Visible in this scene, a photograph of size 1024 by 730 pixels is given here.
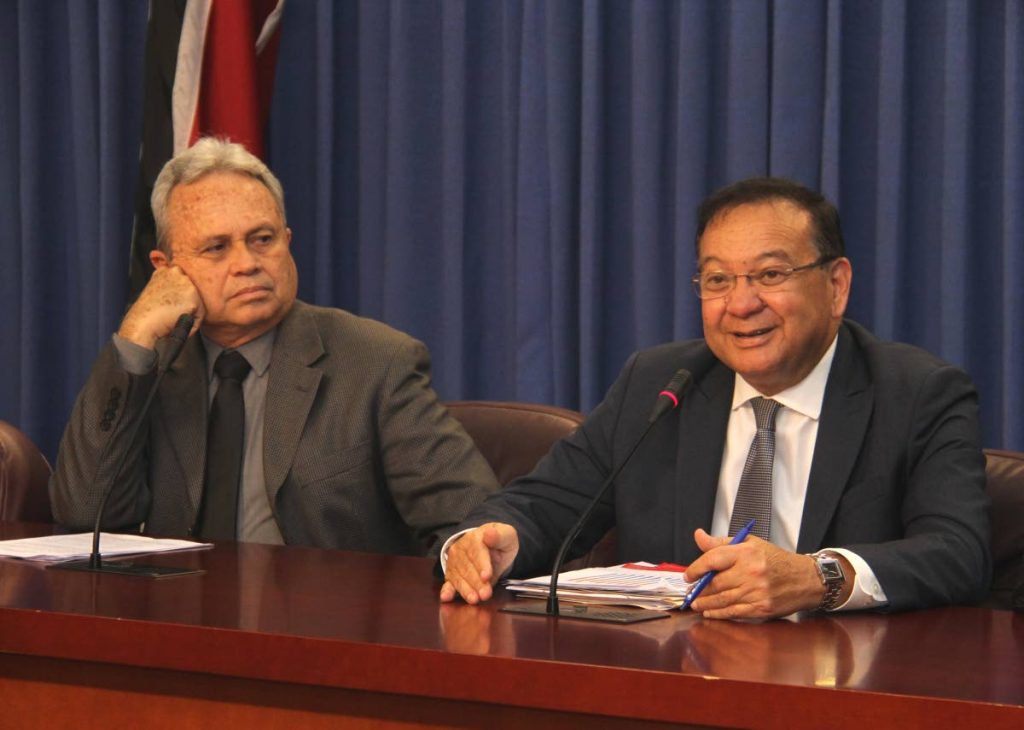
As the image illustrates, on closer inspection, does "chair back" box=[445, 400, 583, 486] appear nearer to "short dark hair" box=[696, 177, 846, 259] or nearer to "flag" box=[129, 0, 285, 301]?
"short dark hair" box=[696, 177, 846, 259]

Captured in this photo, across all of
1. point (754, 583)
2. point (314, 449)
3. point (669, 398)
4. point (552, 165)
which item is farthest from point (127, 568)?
point (552, 165)

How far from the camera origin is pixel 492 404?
323 cm

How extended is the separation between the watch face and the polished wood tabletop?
0.19 ft

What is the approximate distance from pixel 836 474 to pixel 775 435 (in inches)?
7.3

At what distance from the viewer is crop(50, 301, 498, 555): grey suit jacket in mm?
2893

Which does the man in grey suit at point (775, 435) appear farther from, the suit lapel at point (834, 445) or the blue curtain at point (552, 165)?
the blue curtain at point (552, 165)

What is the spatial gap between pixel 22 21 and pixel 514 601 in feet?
11.5

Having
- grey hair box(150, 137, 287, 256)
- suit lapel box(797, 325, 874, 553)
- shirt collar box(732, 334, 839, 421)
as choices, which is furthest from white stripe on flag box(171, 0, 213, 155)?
suit lapel box(797, 325, 874, 553)

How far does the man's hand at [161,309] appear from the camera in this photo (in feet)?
9.95

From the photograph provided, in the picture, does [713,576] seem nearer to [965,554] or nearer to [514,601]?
[514,601]

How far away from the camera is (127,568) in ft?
7.48

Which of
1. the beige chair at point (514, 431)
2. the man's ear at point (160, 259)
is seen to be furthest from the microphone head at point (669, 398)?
the man's ear at point (160, 259)

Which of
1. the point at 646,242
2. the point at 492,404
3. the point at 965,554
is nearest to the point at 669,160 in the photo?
the point at 646,242

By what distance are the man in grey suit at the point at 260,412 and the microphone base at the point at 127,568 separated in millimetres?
588
